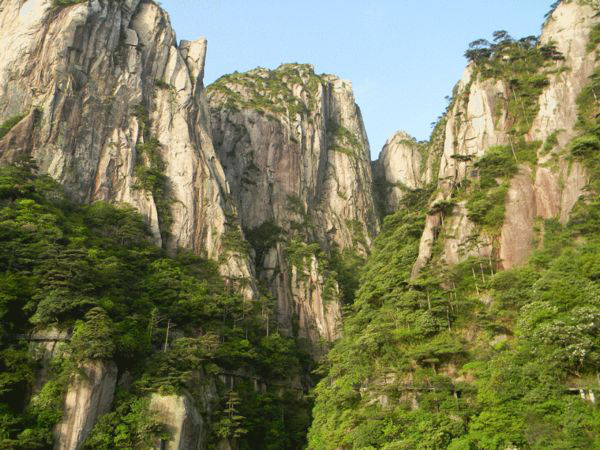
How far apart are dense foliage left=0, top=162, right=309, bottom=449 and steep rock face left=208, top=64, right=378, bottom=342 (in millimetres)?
13145

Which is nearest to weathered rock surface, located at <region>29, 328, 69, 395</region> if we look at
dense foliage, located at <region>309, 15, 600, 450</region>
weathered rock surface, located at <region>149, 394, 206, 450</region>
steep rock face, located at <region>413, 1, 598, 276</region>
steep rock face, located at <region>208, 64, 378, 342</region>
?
weathered rock surface, located at <region>149, 394, 206, 450</region>

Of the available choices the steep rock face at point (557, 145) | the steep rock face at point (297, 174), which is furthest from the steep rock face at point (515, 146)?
the steep rock face at point (297, 174)

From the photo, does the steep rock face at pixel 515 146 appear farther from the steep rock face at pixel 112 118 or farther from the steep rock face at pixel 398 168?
the steep rock face at pixel 398 168

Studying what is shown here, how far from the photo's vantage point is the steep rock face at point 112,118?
50.8 metres

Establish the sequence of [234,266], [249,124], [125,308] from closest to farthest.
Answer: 1. [125,308]
2. [234,266]
3. [249,124]

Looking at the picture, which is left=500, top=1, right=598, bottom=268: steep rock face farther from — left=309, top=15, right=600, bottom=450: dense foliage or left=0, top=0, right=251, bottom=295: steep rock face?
left=0, top=0, right=251, bottom=295: steep rock face

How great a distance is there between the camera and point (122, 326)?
32125 millimetres

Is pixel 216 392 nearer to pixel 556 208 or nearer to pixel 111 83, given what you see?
pixel 556 208

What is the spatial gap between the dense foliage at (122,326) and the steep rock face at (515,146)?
17.0m

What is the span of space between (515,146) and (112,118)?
42.9m

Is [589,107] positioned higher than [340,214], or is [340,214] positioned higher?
[340,214]

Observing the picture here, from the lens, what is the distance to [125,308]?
3412 centimetres

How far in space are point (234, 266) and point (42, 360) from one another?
27128mm

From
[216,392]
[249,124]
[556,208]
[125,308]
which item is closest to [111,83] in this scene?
[249,124]
